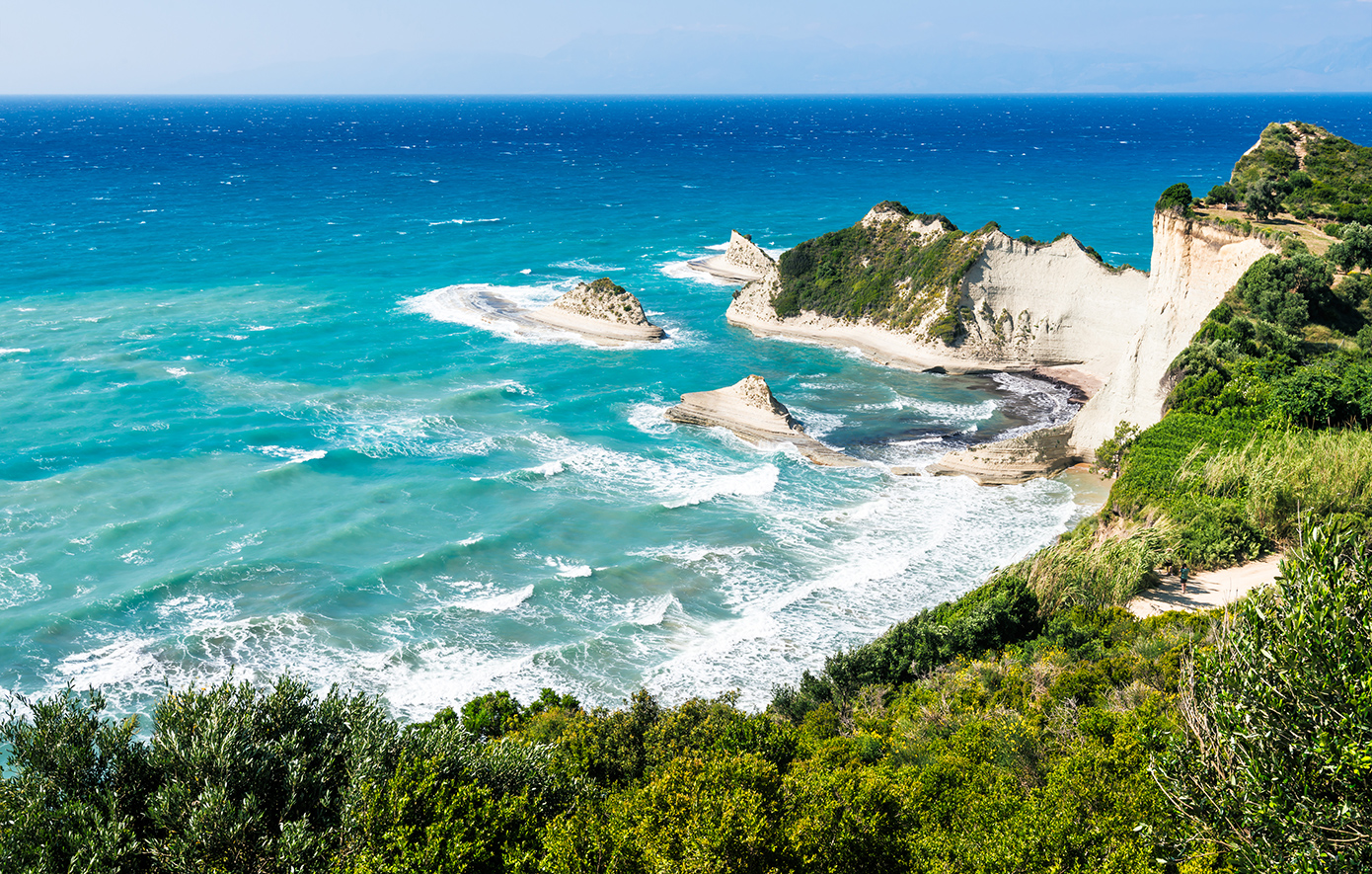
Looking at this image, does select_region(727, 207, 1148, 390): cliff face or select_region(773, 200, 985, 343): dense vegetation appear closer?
select_region(727, 207, 1148, 390): cliff face

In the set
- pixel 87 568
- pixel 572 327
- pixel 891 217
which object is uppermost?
pixel 891 217

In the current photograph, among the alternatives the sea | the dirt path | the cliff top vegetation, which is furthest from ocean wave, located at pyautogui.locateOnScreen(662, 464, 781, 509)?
the cliff top vegetation

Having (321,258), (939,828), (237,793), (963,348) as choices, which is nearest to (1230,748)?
(939,828)

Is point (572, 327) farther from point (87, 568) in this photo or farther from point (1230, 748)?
point (1230, 748)

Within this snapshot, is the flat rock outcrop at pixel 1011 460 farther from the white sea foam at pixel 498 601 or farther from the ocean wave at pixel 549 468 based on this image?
the white sea foam at pixel 498 601

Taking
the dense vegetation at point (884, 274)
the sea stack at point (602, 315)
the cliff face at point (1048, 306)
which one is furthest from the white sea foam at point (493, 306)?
the cliff face at point (1048, 306)

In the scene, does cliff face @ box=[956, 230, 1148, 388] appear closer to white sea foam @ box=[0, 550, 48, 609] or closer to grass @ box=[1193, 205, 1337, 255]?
grass @ box=[1193, 205, 1337, 255]
